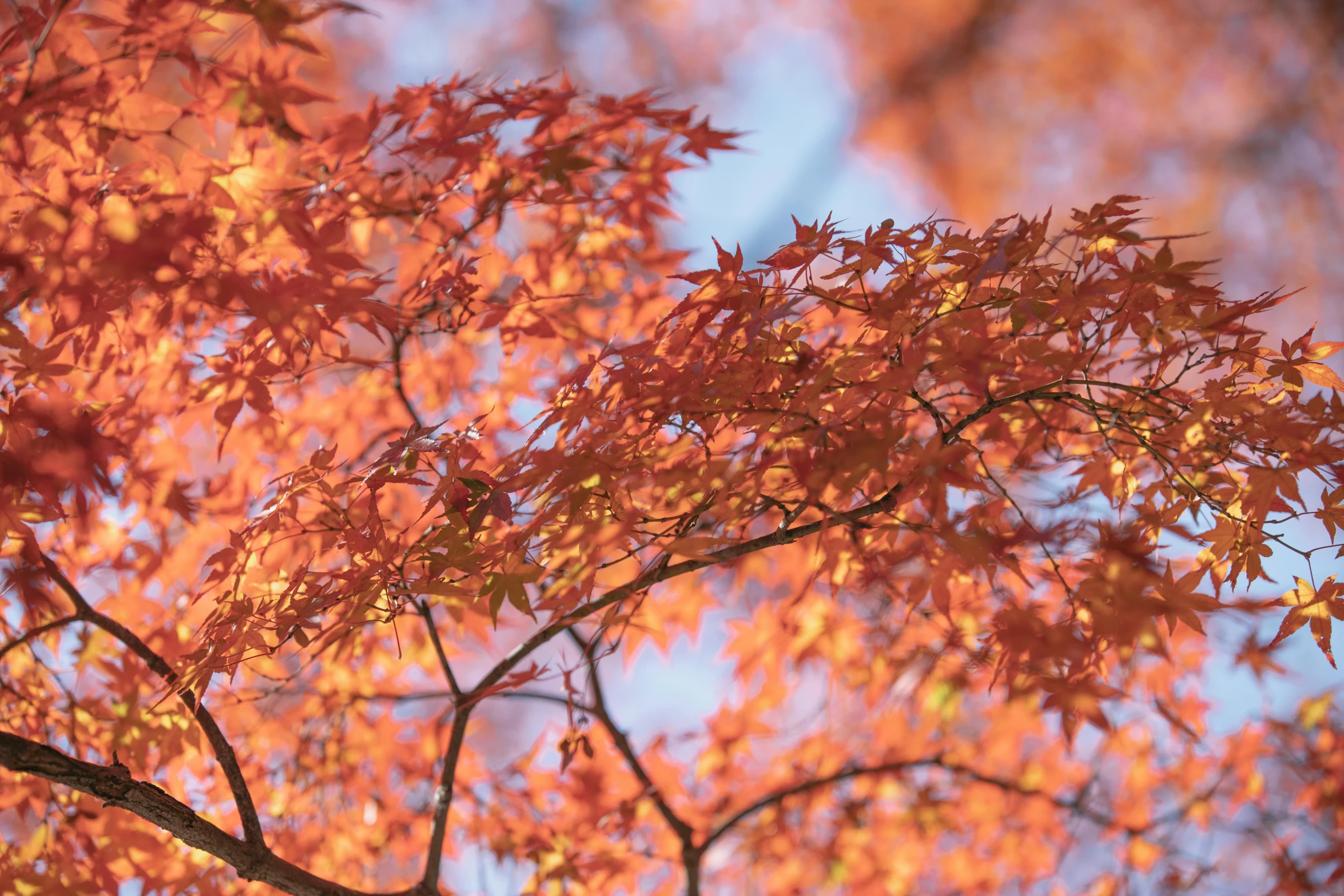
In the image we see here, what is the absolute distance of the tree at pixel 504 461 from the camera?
1.23m

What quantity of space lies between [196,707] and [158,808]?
0.48 feet

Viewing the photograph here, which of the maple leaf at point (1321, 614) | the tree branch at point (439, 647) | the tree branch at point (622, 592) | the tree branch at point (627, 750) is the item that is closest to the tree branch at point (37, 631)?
the tree branch at point (439, 647)

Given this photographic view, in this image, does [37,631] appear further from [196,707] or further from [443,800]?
[443,800]

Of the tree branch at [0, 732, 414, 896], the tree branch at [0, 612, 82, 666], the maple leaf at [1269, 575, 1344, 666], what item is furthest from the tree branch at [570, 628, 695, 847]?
the maple leaf at [1269, 575, 1344, 666]

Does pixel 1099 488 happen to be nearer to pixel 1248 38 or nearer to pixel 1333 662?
pixel 1333 662

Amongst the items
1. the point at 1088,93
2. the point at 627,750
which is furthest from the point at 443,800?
the point at 1088,93

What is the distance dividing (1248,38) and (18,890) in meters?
9.13

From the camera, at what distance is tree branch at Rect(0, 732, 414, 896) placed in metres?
1.12

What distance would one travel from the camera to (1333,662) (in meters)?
1.27

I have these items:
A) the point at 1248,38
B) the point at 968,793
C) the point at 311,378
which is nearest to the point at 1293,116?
the point at 1248,38

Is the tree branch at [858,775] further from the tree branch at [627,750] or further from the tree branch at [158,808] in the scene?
the tree branch at [158,808]

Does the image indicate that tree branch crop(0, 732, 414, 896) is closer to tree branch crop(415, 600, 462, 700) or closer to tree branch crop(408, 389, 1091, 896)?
tree branch crop(408, 389, 1091, 896)

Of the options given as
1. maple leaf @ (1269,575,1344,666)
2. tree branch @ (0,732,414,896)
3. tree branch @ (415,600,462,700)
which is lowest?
tree branch @ (0,732,414,896)

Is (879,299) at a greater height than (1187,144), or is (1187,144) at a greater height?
(1187,144)
